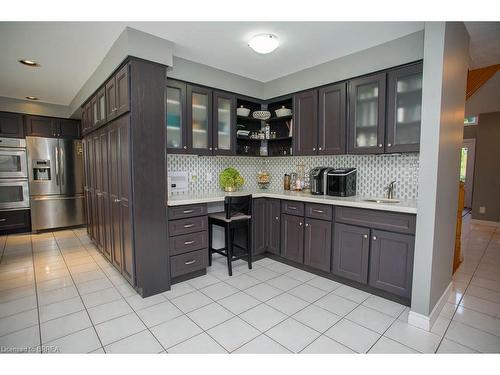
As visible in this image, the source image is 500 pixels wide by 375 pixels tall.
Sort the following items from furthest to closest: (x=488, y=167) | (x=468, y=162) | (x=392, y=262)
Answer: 1. (x=468, y=162)
2. (x=488, y=167)
3. (x=392, y=262)

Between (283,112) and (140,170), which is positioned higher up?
(283,112)

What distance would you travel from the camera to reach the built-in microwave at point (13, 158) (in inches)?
187

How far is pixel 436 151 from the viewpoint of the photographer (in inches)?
78.7

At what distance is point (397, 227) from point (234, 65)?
106 inches

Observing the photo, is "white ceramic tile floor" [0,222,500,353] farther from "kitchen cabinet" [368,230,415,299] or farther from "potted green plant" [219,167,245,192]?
"potted green plant" [219,167,245,192]

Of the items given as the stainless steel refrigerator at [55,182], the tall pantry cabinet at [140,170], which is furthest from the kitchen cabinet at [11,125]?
the tall pantry cabinet at [140,170]

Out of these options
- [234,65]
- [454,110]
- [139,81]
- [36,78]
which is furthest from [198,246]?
[36,78]

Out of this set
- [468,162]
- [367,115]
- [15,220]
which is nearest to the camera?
[367,115]

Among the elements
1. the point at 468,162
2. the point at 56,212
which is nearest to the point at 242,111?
the point at 56,212

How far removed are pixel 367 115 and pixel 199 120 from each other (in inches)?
79.4

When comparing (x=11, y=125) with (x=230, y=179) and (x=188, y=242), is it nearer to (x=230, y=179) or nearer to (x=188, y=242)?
(x=230, y=179)

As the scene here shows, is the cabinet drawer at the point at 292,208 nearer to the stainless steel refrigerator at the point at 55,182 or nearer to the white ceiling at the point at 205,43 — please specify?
the white ceiling at the point at 205,43

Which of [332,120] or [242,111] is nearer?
[332,120]

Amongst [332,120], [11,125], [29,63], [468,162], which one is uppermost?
[29,63]
